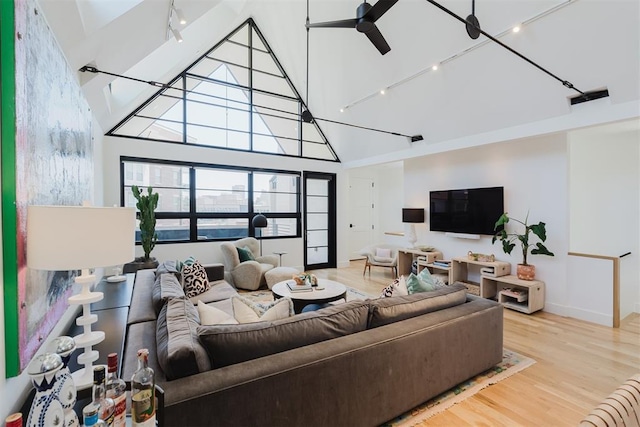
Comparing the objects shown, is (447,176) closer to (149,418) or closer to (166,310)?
(166,310)

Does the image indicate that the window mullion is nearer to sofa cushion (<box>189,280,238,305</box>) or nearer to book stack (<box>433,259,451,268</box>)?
sofa cushion (<box>189,280,238,305</box>)

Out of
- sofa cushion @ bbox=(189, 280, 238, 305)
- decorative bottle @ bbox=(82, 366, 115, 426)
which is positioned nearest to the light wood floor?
decorative bottle @ bbox=(82, 366, 115, 426)

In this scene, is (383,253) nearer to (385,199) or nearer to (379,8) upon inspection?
(385,199)

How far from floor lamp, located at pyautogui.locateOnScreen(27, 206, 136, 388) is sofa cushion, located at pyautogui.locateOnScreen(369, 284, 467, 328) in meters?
1.58

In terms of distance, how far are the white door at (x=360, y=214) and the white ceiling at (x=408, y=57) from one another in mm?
2268

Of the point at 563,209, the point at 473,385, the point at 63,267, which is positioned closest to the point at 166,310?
the point at 63,267

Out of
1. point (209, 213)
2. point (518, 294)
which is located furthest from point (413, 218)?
point (209, 213)

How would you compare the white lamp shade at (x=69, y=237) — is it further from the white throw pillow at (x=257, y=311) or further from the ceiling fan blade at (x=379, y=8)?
the ceiling fan blade at (x=379, y=8)

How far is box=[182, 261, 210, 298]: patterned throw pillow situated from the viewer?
3480 mm

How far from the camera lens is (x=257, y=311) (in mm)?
2061

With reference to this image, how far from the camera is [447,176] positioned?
5.59 meters

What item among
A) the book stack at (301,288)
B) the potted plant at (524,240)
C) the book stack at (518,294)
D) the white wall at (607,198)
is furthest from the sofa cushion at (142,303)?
the white wall at (607,198)

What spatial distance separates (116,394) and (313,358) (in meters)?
0.92

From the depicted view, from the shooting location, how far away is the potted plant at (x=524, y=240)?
160 inches
